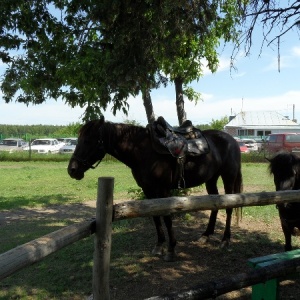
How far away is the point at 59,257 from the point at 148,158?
1.96m

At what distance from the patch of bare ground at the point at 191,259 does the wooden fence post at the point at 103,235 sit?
1.57m

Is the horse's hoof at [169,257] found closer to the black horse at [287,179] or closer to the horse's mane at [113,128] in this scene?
the black horse at [287,179]

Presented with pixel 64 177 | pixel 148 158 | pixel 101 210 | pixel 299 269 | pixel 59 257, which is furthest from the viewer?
pixel 64 177

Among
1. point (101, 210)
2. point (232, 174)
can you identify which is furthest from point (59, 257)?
point (101, 210)

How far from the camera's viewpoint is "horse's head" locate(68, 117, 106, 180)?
4.59 m

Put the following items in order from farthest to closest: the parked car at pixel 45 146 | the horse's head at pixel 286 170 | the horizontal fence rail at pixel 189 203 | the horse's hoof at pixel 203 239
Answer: the parked car at pixel 45 146 < the horse's hoof at pixel 203 239 < the horse's head at pixel 286 170 < the horizontal fence rail at pixel 189 203

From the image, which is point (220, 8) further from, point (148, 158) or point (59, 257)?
point (59, 257)

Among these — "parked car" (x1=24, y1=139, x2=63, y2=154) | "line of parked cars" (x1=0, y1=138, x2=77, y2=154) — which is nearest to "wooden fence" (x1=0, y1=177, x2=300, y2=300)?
"parked car" (x1=24, y1=139, x2=63, y2=154)

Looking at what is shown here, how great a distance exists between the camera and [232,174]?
19.2 feet

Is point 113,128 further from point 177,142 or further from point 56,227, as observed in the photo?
point 56,227

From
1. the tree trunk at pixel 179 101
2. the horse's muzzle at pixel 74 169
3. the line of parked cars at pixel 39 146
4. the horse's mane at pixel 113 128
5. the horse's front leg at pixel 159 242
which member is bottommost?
the horse's front leg at pixel 159 242

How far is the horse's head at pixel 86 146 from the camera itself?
4.59 metres

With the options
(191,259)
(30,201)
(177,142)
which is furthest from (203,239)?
(30,201)

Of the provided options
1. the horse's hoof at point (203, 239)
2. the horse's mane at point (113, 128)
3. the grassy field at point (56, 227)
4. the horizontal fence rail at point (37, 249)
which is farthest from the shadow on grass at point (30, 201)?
the horizontal fence rail at point (37, 249)
